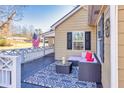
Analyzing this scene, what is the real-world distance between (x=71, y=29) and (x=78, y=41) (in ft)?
2.74

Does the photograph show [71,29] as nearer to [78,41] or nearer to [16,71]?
[78,41]

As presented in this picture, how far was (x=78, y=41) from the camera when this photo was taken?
780 centimetres

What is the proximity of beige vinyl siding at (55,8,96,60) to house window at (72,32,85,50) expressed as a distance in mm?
229

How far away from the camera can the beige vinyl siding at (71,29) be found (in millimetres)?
7707

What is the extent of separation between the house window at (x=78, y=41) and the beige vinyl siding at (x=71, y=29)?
0.75ft

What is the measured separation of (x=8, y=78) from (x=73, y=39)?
17.1 ft

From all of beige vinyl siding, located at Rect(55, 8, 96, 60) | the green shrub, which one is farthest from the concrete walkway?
the green shrub

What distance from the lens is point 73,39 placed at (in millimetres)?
7945

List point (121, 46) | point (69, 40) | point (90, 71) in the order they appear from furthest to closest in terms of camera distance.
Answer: point (69, 40) → point (90, 71) → point (121, 46)

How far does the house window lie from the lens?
7.75m

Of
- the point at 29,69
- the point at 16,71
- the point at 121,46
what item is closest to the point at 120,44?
the point at 121,46

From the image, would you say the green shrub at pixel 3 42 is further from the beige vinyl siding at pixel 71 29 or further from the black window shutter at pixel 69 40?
the black window shutter at pixel 69 40
